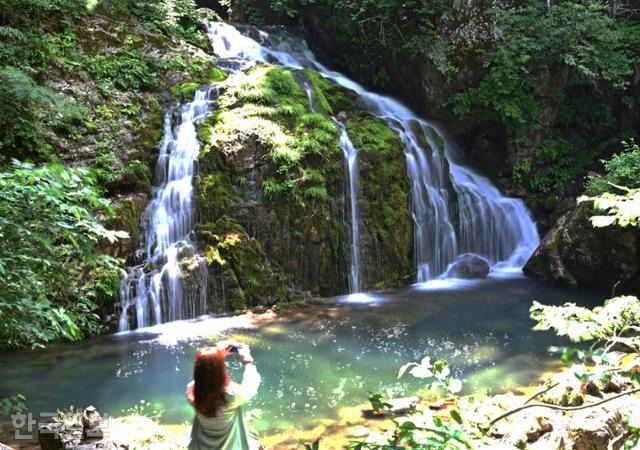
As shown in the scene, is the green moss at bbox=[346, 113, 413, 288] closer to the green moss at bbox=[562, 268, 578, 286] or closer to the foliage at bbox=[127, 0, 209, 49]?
the green moss at bbox=[562, 268, 578, 286]

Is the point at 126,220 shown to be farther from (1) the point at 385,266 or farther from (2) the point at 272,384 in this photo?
(1) the point at 385,266

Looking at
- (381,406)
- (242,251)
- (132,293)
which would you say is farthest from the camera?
(242,251)

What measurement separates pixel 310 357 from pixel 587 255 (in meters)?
7.93

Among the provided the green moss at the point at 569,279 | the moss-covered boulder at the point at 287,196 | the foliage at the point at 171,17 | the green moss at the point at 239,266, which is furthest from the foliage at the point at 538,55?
the foliage at the point at 171,17

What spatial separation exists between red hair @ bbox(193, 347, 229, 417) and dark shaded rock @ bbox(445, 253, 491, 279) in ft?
36.1

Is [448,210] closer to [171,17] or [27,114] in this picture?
[171,17]

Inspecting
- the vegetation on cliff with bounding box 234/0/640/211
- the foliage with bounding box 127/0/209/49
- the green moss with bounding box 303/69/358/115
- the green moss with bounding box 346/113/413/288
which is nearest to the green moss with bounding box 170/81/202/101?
the foliage with bounding box 127/0/209/49

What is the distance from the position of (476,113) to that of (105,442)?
1403cm

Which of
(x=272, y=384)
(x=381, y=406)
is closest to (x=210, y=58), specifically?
(x=272, y=384)

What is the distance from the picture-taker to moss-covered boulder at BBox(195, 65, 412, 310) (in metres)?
10.9

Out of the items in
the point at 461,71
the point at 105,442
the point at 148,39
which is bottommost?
the point at 105,442

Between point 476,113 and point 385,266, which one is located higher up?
point 476,113

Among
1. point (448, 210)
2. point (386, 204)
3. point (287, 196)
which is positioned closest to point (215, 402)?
point (287, 196)

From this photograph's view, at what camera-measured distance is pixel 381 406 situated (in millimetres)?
2021
